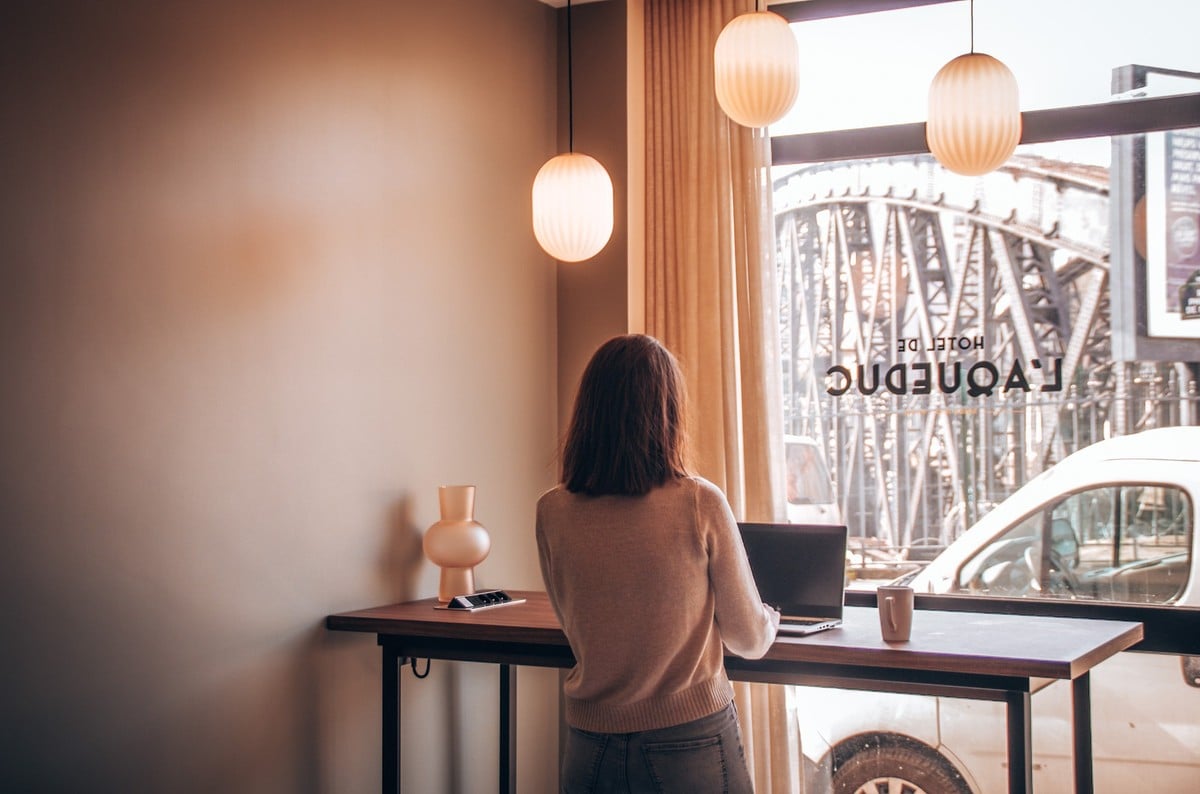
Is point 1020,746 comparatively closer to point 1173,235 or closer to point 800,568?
point 800,568

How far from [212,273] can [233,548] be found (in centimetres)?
65

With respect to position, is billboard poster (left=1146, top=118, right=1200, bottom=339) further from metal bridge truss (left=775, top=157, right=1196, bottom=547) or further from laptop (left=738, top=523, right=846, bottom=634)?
laptop (left=738, top=523, right=846, bottom=634)

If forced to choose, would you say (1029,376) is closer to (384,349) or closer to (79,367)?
(384,349)

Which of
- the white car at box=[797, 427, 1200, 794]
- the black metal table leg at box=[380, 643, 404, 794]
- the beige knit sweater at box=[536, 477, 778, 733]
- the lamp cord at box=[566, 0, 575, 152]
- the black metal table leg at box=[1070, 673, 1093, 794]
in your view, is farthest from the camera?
the lamp cord at box=[566, 0, 575, 152]

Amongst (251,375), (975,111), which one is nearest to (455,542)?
(251,375)

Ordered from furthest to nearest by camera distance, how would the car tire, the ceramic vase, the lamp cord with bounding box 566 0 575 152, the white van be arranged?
the lamp cord with bounding box 566 0 575 152 → the white van → the car tire → the ceramic vase

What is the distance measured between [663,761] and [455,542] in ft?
4.40

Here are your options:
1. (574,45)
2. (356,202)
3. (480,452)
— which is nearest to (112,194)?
(356,202)

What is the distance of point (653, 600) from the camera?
1.94 meters

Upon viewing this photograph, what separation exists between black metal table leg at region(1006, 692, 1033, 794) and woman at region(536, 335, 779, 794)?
2.07ft

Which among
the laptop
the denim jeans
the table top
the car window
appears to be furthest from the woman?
the car window

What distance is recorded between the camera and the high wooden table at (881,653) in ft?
7.47

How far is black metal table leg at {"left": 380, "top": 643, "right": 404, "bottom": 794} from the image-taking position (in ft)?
9.75

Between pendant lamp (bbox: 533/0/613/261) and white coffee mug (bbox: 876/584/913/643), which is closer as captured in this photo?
white coffee mug (bbox: 876/584/913/643)
